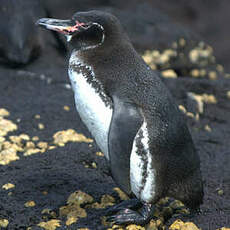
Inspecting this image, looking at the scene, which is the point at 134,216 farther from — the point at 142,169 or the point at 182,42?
the point at 182,42

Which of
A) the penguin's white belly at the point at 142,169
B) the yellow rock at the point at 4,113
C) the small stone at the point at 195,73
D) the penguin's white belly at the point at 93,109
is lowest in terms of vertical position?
the small stone at the point at 195,73

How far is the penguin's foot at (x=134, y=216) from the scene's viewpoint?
2.57 m

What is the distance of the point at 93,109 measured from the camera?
2598 millimetres

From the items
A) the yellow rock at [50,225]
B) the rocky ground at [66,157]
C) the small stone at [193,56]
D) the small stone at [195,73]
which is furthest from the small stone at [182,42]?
the yellow rock at [50,225]

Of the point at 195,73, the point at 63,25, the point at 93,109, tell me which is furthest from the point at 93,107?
the point at 195,73

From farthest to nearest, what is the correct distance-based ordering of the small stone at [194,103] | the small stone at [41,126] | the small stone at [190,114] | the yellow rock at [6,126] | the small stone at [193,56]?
the small stone at [193,56] < the small stone at [194,103] < the small stone at [190,114] < the small stone at [41,126] < the yellow rock at [6,126]

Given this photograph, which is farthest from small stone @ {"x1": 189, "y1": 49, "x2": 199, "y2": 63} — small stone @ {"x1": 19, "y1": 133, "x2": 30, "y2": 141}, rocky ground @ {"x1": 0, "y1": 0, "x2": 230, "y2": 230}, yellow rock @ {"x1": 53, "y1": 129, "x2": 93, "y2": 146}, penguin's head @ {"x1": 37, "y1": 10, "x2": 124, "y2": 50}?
penguin's head @ {"x1": 37, "y1": 10, "x2": 124, "y2": 50}

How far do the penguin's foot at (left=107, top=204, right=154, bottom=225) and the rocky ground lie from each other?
0.04m

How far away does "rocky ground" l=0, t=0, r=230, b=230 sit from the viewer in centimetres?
270

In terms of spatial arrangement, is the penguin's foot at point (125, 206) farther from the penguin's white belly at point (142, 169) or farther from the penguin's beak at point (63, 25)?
the penguin's beak at point (63, 25)

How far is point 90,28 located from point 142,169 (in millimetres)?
840

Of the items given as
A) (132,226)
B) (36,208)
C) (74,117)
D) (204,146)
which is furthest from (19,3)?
(132,226)

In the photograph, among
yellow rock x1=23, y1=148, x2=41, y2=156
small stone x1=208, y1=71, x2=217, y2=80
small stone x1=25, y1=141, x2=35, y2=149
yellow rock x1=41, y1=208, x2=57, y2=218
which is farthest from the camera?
small stone x1=208, y1=71, x2=217, y2=80

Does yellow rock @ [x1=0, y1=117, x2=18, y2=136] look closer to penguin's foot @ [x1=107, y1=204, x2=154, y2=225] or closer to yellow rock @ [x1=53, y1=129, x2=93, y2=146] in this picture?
yellow rock @ [x1=53, y1=129, x2=93, y2=146]
